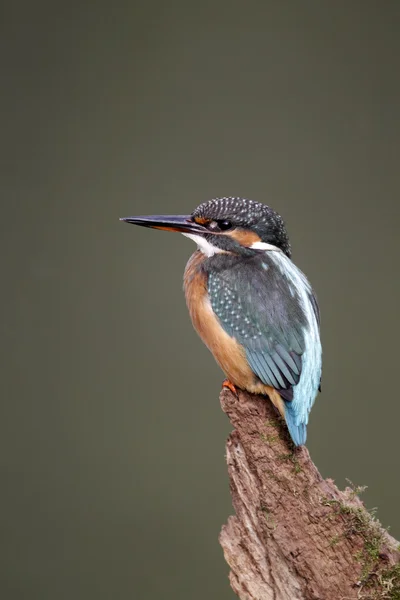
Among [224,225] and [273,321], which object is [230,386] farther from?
[224,225]

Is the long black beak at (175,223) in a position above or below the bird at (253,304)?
above

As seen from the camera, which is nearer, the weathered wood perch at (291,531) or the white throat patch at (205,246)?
the weathered wood perch at (291,531)

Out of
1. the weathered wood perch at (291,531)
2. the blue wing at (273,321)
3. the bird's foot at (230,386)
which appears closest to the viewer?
the weathered wood perch at (291,531)

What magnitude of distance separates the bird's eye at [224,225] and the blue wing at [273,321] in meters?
0.11

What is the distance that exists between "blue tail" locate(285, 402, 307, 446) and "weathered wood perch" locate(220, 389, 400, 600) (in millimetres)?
101

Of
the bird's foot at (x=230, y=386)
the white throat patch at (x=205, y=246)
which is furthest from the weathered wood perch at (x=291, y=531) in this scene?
the white throat patch at (x=205, y=246)

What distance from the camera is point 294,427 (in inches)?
96.7

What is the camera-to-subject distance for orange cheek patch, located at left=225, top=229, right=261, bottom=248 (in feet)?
8.91

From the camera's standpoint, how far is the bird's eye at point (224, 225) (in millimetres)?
2699

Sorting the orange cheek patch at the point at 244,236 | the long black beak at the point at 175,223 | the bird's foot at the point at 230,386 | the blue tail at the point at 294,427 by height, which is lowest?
the blue tail at the point at 294,427

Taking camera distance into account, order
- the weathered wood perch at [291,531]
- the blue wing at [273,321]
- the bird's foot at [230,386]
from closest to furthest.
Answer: the weathered wood perch at [291,531] < the blue wing at [273,321] < the bird's foot at [230,386]

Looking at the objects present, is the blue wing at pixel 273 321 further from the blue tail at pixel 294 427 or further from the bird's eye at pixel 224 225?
the bird's eye at pixel 224 225

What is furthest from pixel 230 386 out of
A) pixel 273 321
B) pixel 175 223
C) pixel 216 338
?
pixel 175 223

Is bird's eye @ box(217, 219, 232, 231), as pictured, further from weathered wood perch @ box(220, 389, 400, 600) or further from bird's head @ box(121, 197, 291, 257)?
weathered wood perch @ box(220, 389, 400, 600)
